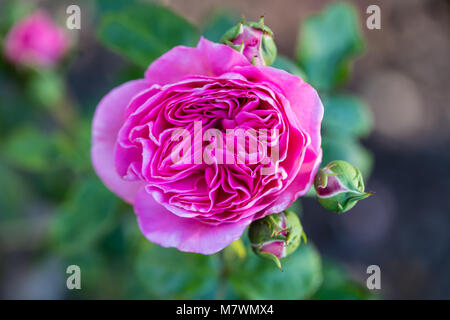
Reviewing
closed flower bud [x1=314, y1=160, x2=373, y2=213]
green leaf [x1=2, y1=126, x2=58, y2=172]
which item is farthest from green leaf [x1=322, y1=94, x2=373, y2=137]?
green leaf [x1=2, y1=126, x2=58, y2=172]

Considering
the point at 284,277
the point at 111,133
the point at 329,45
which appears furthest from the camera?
the point at 329,45

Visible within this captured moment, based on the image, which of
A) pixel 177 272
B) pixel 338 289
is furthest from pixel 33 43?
pixel 338 289

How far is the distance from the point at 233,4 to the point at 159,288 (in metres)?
1.81

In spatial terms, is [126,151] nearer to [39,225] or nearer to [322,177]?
[322,177]

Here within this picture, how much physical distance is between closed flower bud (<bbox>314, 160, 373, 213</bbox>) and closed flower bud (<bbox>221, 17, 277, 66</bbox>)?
0.26 m

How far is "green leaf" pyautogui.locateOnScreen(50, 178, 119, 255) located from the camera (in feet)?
4.74

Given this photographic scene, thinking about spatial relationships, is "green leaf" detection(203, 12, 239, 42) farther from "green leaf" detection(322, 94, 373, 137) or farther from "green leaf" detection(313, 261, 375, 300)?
"green leaf" detection(313, 261, 375, 300)

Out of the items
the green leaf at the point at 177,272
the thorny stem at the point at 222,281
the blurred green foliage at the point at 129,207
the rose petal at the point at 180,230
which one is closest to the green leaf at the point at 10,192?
the blurred green foliage at the point at 129,207

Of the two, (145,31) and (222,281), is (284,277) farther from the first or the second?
(145,31)

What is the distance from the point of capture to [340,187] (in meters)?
0.79

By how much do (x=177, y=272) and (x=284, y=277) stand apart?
349 millimetres

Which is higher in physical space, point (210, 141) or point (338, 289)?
point (210, 141)

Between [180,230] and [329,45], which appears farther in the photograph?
[329,45]

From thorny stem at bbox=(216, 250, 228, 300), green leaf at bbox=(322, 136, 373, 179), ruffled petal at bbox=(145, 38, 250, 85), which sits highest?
ruffled petal at bbox=(145, 38, 250, 85)
